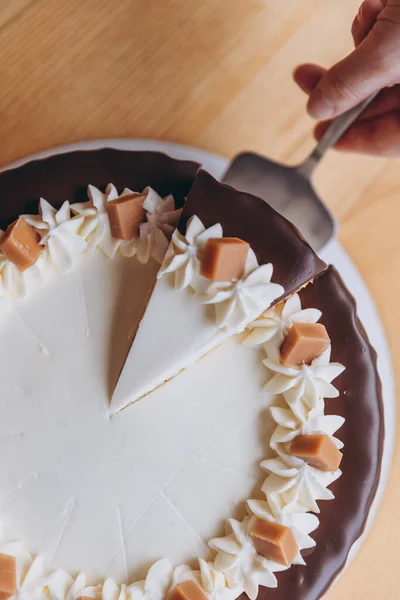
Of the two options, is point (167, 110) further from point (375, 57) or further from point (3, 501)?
point (3, 501)

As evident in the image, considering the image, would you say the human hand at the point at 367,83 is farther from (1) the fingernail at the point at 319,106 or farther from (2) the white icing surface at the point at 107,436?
(2) the white icing surface at the point at 107,436

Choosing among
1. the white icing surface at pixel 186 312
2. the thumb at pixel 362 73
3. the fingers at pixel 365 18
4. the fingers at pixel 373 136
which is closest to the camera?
the thumb at pixel 362 73

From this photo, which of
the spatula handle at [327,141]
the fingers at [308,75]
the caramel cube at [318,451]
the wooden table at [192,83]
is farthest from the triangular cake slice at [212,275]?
the fingers at [308,75]

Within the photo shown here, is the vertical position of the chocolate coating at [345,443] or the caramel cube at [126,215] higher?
the caramel cube at [126,215]

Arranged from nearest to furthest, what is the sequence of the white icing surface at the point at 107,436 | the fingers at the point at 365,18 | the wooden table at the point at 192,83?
the white icing surface at the point at 107,436 → the fingers at the point at 365,18 → the wooden table at the point at 192,83

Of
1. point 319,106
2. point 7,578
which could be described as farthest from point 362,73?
point 7,578
